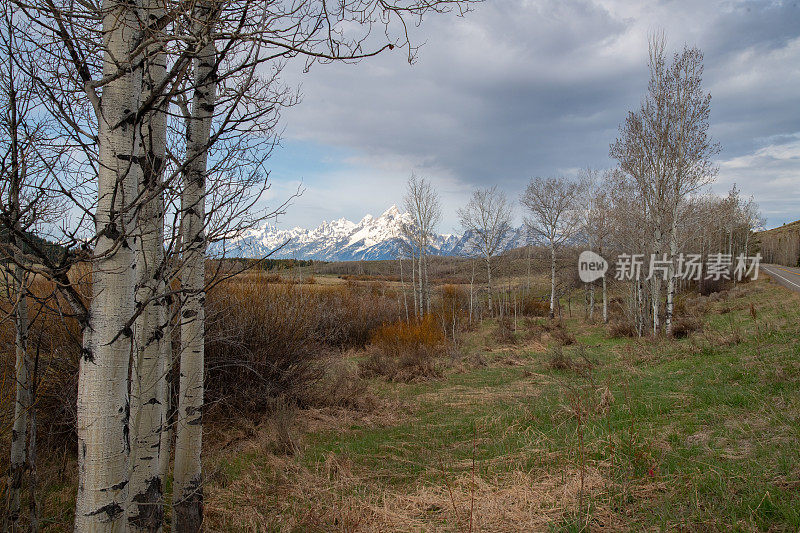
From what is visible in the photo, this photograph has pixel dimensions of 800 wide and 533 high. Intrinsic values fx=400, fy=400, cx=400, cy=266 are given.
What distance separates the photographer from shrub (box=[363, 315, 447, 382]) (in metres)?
11.0

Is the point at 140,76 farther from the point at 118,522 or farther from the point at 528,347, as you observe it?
the point at 528,347

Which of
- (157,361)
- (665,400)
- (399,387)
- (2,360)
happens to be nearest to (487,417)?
(665,400)

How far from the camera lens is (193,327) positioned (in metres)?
3.21

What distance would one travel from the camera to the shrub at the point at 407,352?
11.0 meters

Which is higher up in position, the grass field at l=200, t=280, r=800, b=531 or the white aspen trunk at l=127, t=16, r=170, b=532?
the white aspen trunk at l=127, t=16, r=170, b=532

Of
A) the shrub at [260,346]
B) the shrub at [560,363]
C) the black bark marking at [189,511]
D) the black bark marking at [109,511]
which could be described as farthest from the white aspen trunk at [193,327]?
the shrub at [560,363]

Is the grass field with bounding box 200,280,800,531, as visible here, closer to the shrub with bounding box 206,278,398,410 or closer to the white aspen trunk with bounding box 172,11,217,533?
the shrub with bounding box 206,278,398,410
